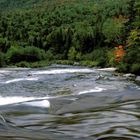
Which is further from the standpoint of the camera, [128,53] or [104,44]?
[104,44]

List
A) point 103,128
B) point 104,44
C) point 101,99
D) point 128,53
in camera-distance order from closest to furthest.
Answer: point 103,128, point 101,99, point 128,53, point 104,44

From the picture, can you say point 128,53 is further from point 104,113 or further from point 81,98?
point 104,113

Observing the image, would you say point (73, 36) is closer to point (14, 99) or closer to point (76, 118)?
point (14, 99)

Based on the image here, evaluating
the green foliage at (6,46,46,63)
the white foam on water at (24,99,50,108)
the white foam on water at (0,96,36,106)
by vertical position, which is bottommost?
the green foliage at (6,46,46,63)

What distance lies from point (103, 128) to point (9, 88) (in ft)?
68.2

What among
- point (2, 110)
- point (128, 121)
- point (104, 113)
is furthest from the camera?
point (2, 110)

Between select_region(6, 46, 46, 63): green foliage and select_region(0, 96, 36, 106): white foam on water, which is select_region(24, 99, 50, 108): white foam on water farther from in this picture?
select_region(6, 46, 46, 63): green foliage

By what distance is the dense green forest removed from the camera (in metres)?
70.7

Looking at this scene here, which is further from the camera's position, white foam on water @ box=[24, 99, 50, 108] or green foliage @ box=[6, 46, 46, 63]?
green foliage @ box=[6, 46, 46, 63]

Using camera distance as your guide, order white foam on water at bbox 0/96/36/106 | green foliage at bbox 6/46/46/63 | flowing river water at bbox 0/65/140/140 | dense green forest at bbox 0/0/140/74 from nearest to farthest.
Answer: flowing river water at bbox 0/65/140/140 → white foam on water at bbox 0/96/36/106 → dense green forest at bbox 0/0/140/74 → green foliage at bbox 6/46/46/63

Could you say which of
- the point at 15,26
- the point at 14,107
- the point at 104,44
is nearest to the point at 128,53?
the point at 14,107

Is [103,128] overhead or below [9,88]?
overhead

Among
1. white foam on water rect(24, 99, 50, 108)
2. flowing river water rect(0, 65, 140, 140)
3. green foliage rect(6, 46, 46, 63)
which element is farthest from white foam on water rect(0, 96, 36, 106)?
green foliage rect(6, 46, 46, 63)

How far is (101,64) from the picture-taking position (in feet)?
239
